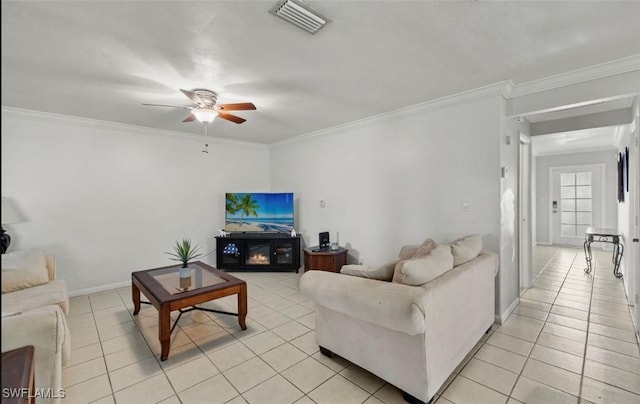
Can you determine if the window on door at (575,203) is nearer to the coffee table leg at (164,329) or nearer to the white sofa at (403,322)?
the white sofa at (403,322)

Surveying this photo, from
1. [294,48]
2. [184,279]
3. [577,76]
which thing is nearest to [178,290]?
[184,279]

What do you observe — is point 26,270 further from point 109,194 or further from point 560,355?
point 560,355

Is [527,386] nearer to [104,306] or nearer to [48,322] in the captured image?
[48,322]

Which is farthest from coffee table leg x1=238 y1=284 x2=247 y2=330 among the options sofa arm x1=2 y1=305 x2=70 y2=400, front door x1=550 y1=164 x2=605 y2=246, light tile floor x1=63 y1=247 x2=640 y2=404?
front door x1=550 y1=164 x2=605 y2=246

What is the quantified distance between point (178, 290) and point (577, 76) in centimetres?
411

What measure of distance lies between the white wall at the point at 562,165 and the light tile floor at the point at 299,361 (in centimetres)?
412

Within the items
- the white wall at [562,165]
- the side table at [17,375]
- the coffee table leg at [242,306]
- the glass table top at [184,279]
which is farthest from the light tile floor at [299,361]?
the white wall at [562,165]

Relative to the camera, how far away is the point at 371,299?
1847 mm

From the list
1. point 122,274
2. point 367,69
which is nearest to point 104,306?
point 122,274

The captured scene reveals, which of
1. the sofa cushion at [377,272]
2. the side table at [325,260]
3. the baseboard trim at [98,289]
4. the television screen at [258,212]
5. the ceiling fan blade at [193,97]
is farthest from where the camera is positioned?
the television screen at [258,212]

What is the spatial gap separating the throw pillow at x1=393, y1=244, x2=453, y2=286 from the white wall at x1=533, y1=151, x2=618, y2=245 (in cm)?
678

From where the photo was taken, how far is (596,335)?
9.06ft

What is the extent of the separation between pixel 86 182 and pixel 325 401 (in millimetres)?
4163

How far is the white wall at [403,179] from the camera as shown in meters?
3.07
